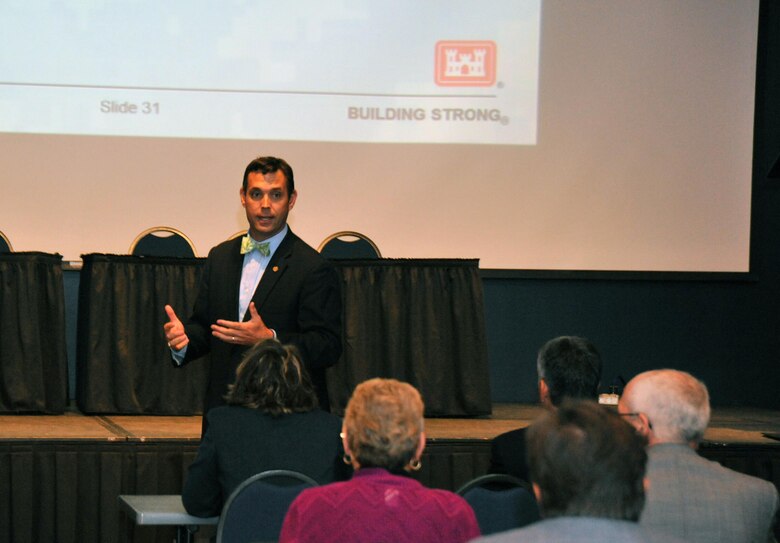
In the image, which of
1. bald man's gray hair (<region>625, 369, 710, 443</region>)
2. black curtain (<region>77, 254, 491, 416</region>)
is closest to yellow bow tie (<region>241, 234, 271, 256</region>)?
bald man's gray hair (<region>625, 369, 710, 443</region>)

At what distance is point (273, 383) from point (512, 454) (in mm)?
644

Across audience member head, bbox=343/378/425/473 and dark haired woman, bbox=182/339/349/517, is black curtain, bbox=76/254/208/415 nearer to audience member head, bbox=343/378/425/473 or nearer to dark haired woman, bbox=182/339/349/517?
dark haired woman, bbox=182/339/349/517

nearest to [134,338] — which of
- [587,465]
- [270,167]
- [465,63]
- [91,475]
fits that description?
[91,475]

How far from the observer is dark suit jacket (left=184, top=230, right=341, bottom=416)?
3.49 m

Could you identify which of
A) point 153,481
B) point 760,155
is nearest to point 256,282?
point 153,481

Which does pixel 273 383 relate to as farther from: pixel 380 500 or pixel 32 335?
pixel 32 335

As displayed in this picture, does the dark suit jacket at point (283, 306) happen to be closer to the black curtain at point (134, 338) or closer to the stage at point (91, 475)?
the stage at point (91, 475)

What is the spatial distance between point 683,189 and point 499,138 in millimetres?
1118

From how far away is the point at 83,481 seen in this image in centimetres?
424

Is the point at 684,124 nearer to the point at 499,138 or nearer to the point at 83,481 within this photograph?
the point at 499,138

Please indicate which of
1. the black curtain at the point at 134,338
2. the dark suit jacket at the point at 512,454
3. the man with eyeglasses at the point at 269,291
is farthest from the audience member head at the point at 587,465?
the black curtain at the point at 134,338

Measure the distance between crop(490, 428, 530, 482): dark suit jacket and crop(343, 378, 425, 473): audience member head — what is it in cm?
66

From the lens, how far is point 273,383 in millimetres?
2828

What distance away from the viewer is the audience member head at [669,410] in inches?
96.6
